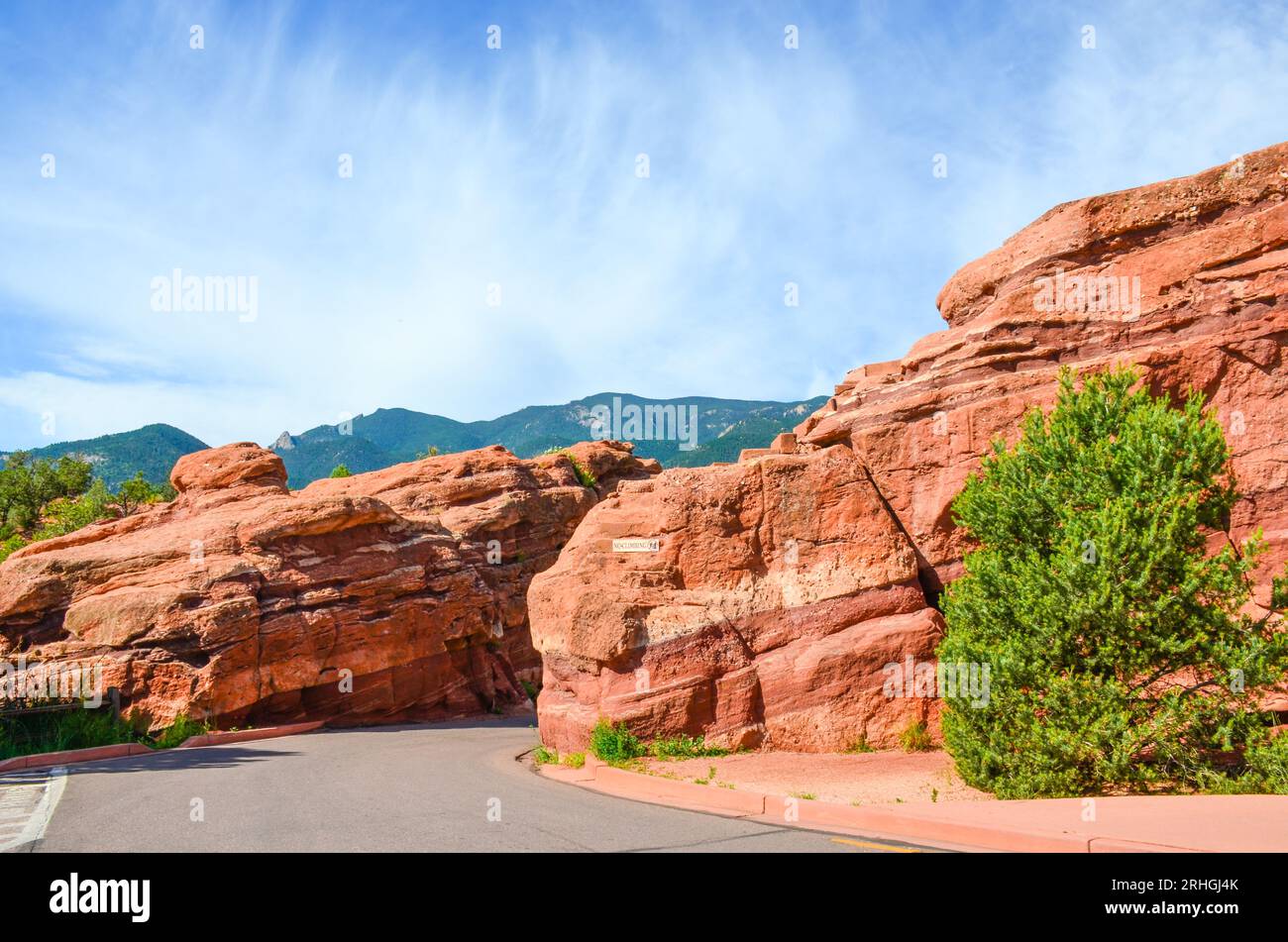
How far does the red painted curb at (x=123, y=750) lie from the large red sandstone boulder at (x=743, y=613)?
9351 mm

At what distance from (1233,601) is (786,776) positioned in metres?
6.35

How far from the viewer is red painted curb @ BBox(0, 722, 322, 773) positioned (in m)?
16.4

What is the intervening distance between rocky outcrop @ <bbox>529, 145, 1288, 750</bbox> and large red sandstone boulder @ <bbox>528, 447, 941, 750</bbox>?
4cm

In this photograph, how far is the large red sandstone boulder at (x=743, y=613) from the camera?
1491 cm

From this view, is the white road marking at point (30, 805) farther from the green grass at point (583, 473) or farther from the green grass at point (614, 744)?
the green grass at point (583, 473)

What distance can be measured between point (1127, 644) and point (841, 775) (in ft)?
14.4

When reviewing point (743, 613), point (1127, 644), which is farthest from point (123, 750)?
point (1127, 644)

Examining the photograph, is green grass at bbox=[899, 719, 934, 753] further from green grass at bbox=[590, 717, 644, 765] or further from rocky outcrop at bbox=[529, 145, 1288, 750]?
green grass at bbox=[590, 717, 644, 765]

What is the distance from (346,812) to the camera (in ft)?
33.0

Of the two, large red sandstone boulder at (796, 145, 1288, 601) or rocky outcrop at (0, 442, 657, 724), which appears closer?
large red sandstone boulder at (796, 145, 1288, 601)

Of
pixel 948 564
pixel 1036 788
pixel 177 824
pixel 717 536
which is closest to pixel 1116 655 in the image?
pixel 1036 788

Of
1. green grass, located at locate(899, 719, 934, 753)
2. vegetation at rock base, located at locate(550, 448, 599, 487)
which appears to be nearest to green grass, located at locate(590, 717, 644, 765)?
green grass, located at locate(899, 719, 934, 753)

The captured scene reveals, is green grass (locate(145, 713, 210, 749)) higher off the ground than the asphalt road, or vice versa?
the asphalt road

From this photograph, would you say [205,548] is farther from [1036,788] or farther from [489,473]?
[1036,788]
